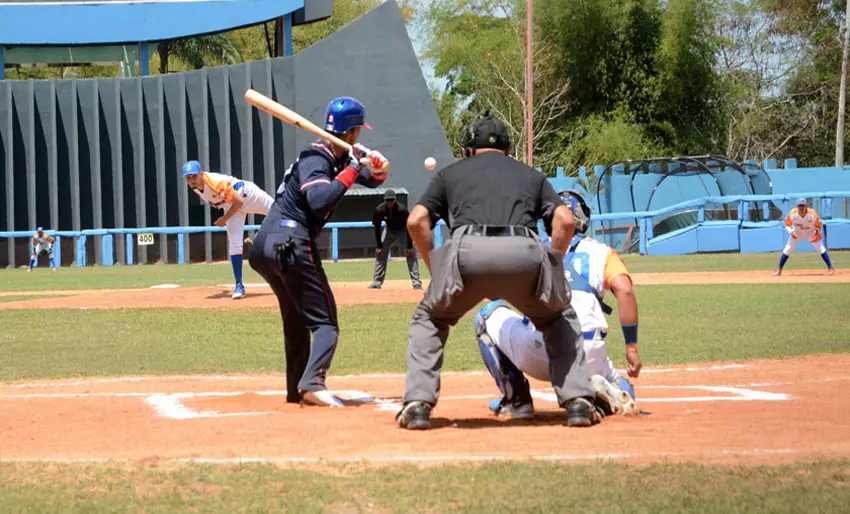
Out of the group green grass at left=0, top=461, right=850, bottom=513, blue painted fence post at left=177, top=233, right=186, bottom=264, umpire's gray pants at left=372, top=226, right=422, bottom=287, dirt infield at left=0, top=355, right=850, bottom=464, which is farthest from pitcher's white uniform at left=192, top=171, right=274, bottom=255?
blue painted fence post at left=177, top=233, right=186, bottom=264

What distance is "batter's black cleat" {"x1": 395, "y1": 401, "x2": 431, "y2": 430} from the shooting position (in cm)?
650

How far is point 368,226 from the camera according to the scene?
39750 mm

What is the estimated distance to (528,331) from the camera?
6.98m

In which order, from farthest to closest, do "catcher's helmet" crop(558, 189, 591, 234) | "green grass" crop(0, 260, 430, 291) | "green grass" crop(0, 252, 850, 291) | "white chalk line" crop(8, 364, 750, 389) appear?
"green grass" crop(0, 252, 850, 291) < "green grass" crop(0, 260, 430, 291) < "white chalk line" crop(8, 364, 750, 389) < "catcher's helmet" crop(558, 189, 591, 234)

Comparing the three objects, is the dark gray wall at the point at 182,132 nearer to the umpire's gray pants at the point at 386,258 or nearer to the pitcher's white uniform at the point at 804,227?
the pitcher's white uniform at the point at 804,227

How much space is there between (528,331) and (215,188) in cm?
1077

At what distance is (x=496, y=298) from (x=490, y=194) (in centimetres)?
58

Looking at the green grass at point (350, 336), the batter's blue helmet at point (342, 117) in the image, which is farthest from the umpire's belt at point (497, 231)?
the green grass at point (350, 336)

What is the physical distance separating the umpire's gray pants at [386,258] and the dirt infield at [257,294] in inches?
10.0

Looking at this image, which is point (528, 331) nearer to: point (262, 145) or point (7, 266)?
point (262, 145)

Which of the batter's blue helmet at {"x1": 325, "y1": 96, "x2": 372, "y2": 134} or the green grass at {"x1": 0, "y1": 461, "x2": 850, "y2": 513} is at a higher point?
the batter's blue helmet at {"x1": 325, "y1": 96, "x2": 372, "y2": 134}

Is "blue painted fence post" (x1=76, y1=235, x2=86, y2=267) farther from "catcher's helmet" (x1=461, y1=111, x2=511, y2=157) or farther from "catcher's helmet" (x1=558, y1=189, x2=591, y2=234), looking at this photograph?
"catcher's helmet" (x1=461, y1=111, x2=511, y2=157)

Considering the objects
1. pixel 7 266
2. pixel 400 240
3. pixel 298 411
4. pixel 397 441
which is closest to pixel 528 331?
pixel 397 441

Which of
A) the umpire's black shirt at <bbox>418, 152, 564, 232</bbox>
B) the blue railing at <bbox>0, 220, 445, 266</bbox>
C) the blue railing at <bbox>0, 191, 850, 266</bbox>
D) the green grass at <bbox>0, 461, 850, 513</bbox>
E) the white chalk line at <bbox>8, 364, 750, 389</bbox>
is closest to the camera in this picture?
the green grass at <bbox>0, 461, 850, 513</bbox>
